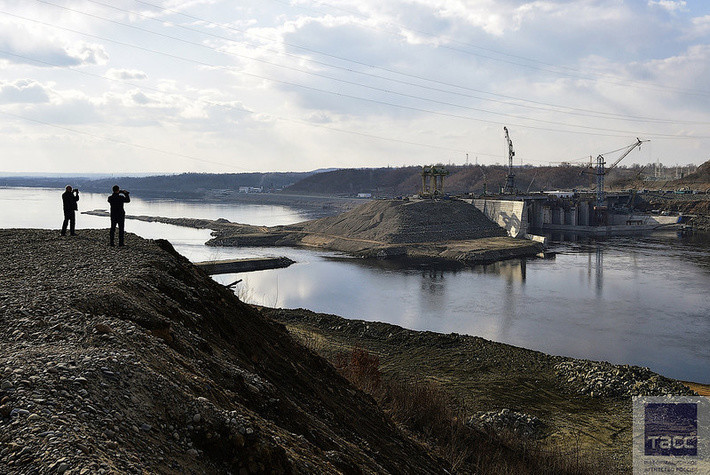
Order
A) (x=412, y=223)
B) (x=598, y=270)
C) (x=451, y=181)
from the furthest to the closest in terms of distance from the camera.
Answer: (x=451, y=181)
(x=412, y=223)
(x=598, y=270)

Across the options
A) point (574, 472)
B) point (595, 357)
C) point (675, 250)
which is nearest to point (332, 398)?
point (574, 472)

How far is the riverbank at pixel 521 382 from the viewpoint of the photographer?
42.4 feet

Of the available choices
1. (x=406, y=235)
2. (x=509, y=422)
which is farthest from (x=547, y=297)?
(x=406, y=235)

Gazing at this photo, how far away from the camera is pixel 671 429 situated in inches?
532

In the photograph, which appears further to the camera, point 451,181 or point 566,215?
point 451,181

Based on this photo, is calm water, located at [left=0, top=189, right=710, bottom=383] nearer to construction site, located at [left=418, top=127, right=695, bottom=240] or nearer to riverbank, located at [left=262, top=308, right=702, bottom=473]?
riverbank, located at [left=262, top=308, right=702, bottom=473]

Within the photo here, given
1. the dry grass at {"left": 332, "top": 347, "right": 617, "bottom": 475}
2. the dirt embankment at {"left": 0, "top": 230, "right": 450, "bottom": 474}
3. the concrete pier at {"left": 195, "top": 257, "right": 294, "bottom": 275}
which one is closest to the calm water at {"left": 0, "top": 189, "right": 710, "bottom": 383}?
the concrete pier at {"left": 195, "top": 257, "right": 294, "bottom": 275}

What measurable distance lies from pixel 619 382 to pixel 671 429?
260 cm

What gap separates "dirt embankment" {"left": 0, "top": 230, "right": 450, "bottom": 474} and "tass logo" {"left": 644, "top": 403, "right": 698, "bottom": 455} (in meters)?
6.79

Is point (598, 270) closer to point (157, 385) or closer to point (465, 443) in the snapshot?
point (465, 443)

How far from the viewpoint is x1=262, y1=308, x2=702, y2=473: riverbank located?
42.4 feet

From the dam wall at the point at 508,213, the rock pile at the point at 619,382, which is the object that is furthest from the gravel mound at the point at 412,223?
the rock pile at the point at 619,382

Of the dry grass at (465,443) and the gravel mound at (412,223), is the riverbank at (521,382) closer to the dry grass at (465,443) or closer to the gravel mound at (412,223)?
the dry grass at (465,443)

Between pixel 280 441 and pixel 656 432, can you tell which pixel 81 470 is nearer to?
pixel 280 441
